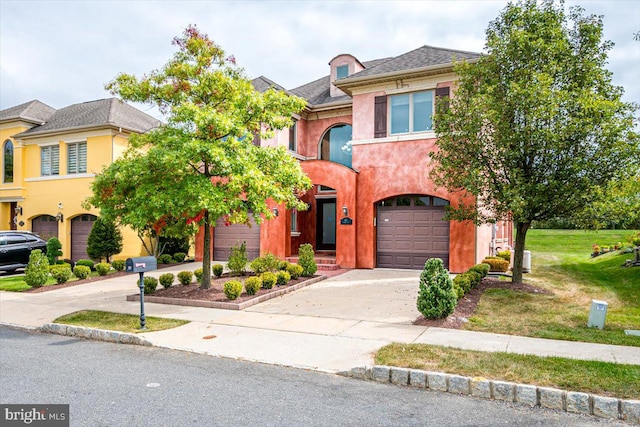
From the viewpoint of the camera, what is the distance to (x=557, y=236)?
3394cm

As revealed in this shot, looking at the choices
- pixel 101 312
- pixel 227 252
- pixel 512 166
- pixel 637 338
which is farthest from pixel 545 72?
pixel 227 252

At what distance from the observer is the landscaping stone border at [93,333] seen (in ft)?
24.1

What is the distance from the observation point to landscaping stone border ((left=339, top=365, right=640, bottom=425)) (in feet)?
14.5

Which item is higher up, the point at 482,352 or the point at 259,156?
the point at 259,156

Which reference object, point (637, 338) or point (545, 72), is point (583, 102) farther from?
point (637, 338)

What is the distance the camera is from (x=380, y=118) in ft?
55.9

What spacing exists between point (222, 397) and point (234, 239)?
Answer: 49.7ft

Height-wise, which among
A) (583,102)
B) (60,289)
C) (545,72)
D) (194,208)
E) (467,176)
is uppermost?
(545,72)

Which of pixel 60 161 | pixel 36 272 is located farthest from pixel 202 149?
pixel 60 161

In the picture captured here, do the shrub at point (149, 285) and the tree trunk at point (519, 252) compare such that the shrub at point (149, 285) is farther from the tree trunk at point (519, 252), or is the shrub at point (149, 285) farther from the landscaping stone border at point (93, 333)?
the tree trunk at point (519, 252)

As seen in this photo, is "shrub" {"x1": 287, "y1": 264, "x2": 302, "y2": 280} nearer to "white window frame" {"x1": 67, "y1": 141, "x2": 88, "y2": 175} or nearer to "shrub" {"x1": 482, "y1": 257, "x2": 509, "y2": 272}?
"shrub" {"x1": 482, "y1": 257, "x2": 509, "y2": 272}

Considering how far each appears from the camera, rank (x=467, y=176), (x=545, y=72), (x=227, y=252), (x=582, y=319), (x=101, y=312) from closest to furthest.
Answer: (x=582, y=319), (x=101, y=312), (x=545, y=72), (x=467, y=176), (x=227, y=252)

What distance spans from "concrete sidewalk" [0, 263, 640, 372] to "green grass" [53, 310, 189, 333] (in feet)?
1.14

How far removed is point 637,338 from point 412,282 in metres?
6.81
